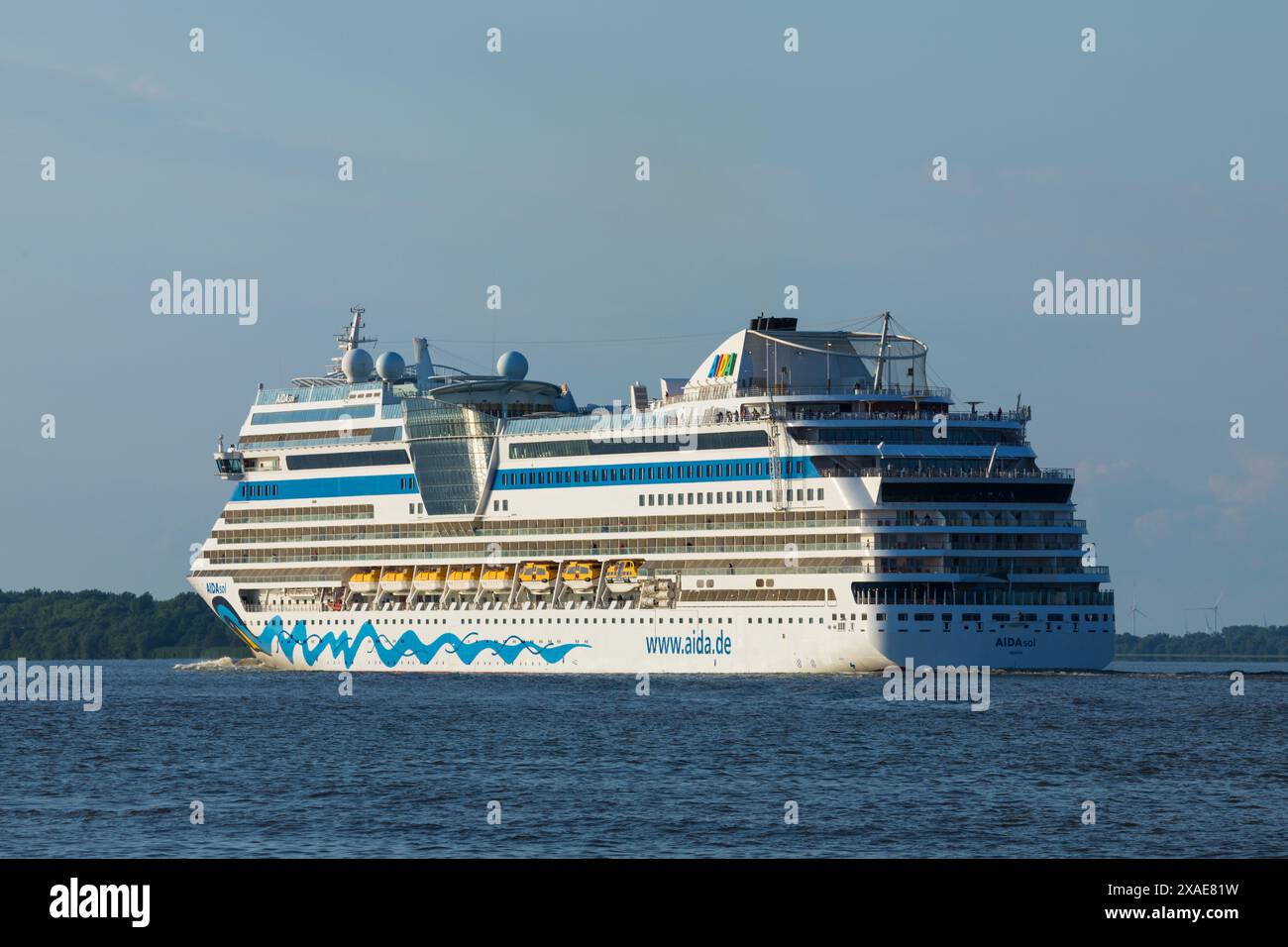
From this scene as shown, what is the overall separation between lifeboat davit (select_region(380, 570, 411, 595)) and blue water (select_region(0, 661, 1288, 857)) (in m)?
30.1

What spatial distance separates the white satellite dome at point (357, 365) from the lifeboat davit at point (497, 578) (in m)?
20.2

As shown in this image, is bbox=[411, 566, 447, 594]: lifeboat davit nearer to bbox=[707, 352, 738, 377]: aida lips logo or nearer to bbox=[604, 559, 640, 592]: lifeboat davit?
bbox=[604, 559, 640, 592]: lifeboat davit

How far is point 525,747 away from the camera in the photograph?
59.1 m

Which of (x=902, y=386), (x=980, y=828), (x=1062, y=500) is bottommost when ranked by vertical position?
(x=980, y=828)

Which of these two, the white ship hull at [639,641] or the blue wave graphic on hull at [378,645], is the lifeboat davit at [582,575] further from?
A: the blue wave graphic on hull at [378,645]

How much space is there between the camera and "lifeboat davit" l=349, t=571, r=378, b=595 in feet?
383

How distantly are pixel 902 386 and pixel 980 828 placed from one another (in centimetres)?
6168

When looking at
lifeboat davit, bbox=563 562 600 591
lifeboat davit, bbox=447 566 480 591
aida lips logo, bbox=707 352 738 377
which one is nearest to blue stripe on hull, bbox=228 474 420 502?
lifeboat davit, bbox=447 566 480 591

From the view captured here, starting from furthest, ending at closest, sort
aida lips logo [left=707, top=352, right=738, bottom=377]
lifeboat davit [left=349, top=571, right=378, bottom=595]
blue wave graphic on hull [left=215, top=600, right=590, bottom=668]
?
lifeboat davit [left=349, top=571, right=378, bottom=595]
blue wave graphic on hull [left=215, top=600, right=590, bottom=668]
aida lips logo [left=707, top=352, right=738, bottom=377]

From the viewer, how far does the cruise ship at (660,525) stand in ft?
302

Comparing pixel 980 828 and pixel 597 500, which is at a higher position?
pixel 597 500

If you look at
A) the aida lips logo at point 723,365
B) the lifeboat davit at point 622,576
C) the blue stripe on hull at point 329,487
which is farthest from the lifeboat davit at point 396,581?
the aida lips logo at point 723,365
